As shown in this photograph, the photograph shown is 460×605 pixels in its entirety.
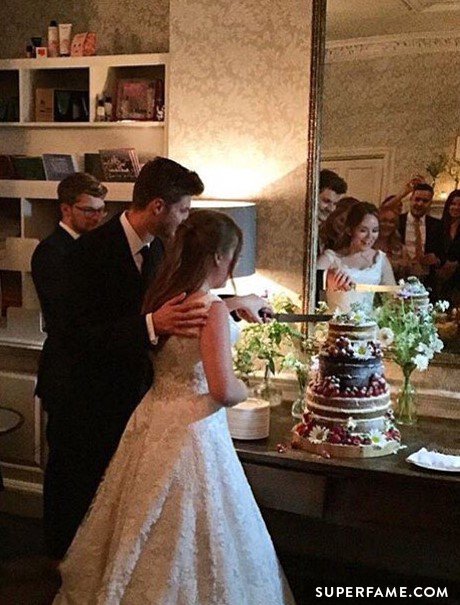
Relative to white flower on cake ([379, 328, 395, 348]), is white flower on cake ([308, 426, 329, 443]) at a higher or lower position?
lower

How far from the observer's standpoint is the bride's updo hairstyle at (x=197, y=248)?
7.13 feet

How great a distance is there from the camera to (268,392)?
290cm

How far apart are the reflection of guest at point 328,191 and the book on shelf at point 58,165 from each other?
3.86 ft

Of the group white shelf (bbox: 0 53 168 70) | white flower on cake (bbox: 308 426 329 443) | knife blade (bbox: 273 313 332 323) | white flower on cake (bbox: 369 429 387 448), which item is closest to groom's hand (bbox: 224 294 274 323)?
knife blade (bbox: 273 313 332 323)

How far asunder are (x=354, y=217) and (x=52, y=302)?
1.14 meters

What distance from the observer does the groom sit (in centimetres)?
253

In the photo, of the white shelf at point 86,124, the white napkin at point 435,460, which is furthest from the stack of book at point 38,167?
the white napkin at point 435,460

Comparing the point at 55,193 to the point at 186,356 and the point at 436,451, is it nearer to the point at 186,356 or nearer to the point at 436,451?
the point at 186,356

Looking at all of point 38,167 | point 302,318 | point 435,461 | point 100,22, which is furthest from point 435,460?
point 100,22

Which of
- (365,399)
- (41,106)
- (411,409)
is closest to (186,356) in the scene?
(365,399)

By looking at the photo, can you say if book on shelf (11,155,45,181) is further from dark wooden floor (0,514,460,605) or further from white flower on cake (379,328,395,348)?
white flower on cake (379,328,395,348)

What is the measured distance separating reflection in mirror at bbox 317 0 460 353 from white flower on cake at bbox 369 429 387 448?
1.87 ft

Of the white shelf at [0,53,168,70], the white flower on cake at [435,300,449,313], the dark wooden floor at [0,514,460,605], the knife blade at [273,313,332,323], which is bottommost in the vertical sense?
the dark wooden floor at [0,514,460,605]

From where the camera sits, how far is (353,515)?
7.85ft
